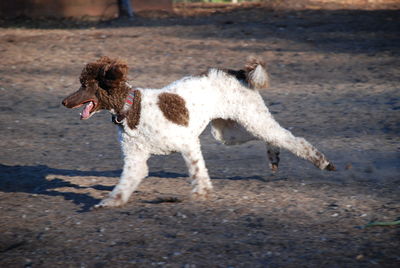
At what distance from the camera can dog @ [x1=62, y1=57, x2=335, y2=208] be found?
5.14 m

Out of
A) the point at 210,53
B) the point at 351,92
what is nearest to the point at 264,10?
the point at 210,53

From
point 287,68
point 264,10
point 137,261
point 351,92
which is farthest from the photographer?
point 264,10

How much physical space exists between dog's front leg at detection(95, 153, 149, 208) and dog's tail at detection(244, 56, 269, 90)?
1186 mm

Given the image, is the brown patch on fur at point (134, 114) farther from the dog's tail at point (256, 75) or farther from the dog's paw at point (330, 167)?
the dog's paw at point (330, 167)

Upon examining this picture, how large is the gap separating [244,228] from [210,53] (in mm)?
7838

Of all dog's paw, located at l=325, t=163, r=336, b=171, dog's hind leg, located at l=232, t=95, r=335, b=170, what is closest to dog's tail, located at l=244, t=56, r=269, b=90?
dog's hind leg, located at l=232, t=95, r=335, b=170

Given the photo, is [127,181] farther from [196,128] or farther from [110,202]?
[196,128]

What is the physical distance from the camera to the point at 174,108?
204 inches

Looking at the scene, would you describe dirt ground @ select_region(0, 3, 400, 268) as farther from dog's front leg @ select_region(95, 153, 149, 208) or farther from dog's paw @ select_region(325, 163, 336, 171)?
dog's paw @ select_region(325, 163, 336, 171)

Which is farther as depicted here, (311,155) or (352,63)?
(352,63)

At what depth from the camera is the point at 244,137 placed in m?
5.79

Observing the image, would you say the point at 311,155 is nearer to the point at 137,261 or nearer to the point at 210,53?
the point at 137,261

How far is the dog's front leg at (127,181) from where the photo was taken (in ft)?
17.1

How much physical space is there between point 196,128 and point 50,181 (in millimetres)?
→ 1869
